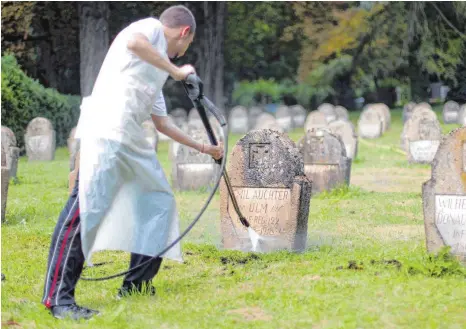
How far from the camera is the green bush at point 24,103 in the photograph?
2628 cm

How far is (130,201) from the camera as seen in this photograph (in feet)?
21.4

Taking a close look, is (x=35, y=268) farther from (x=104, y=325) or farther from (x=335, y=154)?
(x=335, y=154)

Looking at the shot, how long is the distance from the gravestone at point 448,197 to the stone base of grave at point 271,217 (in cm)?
136

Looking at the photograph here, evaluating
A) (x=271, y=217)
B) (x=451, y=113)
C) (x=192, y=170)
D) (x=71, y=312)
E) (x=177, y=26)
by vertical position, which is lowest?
(x=71, y=312)

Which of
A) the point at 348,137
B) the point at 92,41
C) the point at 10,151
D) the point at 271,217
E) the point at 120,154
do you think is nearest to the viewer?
the point at 120,154

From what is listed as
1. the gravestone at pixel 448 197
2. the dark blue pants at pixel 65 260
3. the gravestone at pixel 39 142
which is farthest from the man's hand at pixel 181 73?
the gravestone at pixel 39 142

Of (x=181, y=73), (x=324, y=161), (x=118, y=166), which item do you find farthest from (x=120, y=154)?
(x=324, y=161)

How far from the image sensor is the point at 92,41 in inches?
1192

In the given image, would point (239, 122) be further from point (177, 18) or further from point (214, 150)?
point (177, 18)

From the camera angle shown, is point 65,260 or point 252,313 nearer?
point 65,260

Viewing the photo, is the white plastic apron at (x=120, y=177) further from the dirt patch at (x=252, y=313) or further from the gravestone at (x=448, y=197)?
the gravestone at (x=448, y=197)

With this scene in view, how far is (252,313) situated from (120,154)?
1.38 m

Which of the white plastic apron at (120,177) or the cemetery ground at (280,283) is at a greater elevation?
the white plastic apron at (120,177)

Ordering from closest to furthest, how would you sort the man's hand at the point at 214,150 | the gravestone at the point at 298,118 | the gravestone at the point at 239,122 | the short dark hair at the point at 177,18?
the short dark hair at the point at 177,18
the man's hand at the point at 214,150
the gravestone at the point at 239,122
the gravestone at the point at 298,118
